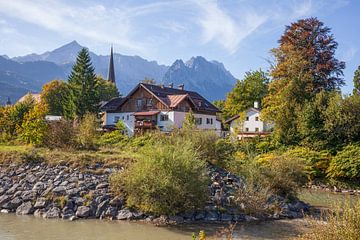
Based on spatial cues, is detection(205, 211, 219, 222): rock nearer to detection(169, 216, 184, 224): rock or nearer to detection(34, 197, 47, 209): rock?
detection(169, 216, 184, 224): rock

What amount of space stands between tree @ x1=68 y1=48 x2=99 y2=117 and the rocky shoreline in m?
27.8

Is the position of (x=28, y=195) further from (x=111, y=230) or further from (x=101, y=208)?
(x=111, y=230)

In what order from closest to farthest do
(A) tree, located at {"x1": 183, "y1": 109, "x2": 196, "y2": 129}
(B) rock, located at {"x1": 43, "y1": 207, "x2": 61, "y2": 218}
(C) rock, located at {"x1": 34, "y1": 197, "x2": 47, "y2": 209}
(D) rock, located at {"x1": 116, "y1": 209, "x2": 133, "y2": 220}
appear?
(D) rock, located at {"x1": 116, "y1": 209, "x2": 133, "y2": 220} < (B) rock, located at {"x1": 43, "y1": 207, "x2": 61, "y2": 218} < (C) rock, located at {"x1": 34, "y1": 197, "x2": 47, "y2": 209} < (A) tree, located at {"x1": 183, "y1": 109, "x2": 196, "y2": 129}

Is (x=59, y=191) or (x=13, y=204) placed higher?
(x=59, y=191)

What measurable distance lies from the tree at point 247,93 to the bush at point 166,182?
135 feet

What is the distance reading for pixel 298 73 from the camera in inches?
1535

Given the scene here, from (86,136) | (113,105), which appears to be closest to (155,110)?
(113,105)

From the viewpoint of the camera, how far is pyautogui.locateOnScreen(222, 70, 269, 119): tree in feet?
187

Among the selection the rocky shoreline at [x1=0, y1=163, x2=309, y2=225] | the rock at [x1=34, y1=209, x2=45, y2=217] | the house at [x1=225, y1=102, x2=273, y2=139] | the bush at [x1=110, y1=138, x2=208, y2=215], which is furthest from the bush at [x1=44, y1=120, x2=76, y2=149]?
the house at [x1=225, y1=102, x2=273, y2=139]

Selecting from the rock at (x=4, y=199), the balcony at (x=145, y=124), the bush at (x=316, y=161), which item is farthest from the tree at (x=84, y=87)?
the rock at (x=4, y=199)

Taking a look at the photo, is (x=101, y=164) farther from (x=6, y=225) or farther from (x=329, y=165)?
(x=329, y=165)

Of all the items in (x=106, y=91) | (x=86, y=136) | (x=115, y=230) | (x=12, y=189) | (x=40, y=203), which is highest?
(x=106, y=91)

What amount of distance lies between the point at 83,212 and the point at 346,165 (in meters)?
21.9

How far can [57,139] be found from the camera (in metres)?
25.3
